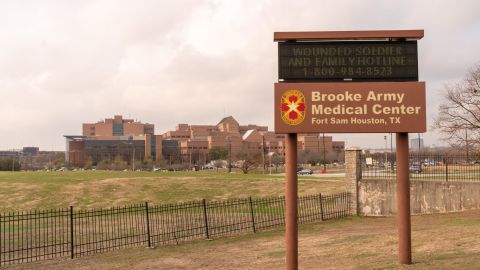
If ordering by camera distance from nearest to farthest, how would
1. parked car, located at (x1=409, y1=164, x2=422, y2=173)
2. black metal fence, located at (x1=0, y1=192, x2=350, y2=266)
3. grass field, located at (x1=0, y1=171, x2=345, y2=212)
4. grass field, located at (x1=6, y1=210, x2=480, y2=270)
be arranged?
grass field, located at (x1=6, y1=210, x2=480, y2=270), black metal fence, located at (x1=0, y1=192, x2=350, y2=266), parked car, located at (x1=409, y1=164, x2=422, y2=173), grass field, located at (x1=0, y1=171, x2=345, y2=212)

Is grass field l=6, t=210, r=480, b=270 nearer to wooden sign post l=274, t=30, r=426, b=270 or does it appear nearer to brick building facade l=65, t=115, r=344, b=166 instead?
wooden sign post l=274, t=30, r=426, b=270

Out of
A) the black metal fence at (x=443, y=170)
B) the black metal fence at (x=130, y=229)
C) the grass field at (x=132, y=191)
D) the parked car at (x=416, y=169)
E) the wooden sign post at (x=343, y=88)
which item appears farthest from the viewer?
the grass field at (x=132, y=191)

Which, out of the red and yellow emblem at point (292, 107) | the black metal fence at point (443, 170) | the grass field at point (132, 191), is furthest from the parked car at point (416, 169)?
the red and yellow emblem at point (292, 107)

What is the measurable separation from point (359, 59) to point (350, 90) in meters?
0.66

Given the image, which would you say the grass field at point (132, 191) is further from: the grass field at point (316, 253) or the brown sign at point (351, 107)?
the brown sign at point (351, 107)

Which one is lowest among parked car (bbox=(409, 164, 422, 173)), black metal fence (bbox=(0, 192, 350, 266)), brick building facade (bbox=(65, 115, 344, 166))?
black metal fence (bbox=(0, 192, 350, 266))

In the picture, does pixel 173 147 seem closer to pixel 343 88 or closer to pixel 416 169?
pixel 416 169

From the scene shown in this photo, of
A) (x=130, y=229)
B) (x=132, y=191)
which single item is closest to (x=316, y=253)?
(x=130, y=229)

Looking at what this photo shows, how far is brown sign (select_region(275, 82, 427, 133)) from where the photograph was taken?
9.32 meters

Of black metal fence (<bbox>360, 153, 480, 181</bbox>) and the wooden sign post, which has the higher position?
the wooden sign post

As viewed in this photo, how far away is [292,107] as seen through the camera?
30.7 feet

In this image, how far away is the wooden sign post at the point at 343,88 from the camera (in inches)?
366

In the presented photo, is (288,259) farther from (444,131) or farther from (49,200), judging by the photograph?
(49,200)

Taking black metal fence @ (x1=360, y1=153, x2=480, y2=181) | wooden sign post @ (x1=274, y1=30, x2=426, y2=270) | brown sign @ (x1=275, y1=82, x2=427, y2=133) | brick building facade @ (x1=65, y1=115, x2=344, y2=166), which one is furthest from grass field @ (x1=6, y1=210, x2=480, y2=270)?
brick building facade @ (x1=65, y1=115, x2=344, y2=166)
